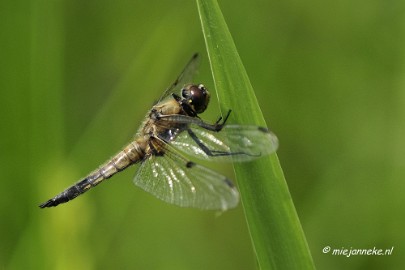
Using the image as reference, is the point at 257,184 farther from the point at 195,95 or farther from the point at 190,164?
the point at 195,95

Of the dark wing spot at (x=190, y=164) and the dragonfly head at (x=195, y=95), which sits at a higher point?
the dragonfly head at (x=195, y=95)

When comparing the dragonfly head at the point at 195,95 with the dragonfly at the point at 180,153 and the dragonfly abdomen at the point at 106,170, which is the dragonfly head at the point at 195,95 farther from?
the dragonfly abdomen at the point at 106,170

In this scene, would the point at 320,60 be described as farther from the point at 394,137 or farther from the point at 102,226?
the point at 102,226

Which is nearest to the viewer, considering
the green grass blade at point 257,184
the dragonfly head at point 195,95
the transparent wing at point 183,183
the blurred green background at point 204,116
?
the green grass blade at point 257,184

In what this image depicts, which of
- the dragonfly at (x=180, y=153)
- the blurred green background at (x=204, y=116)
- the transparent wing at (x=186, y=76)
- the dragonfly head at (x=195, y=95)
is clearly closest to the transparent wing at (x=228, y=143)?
the dragonfly at (x=180, y=153)

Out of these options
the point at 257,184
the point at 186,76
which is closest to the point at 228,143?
the point at 257,184

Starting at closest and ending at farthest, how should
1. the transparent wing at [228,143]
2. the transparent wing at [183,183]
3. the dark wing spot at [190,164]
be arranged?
the transparent wing at [228,143] → the transparent wing at [183,183] → the dark wing spot at [190,164]

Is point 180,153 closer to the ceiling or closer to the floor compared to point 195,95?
closer to the floor
